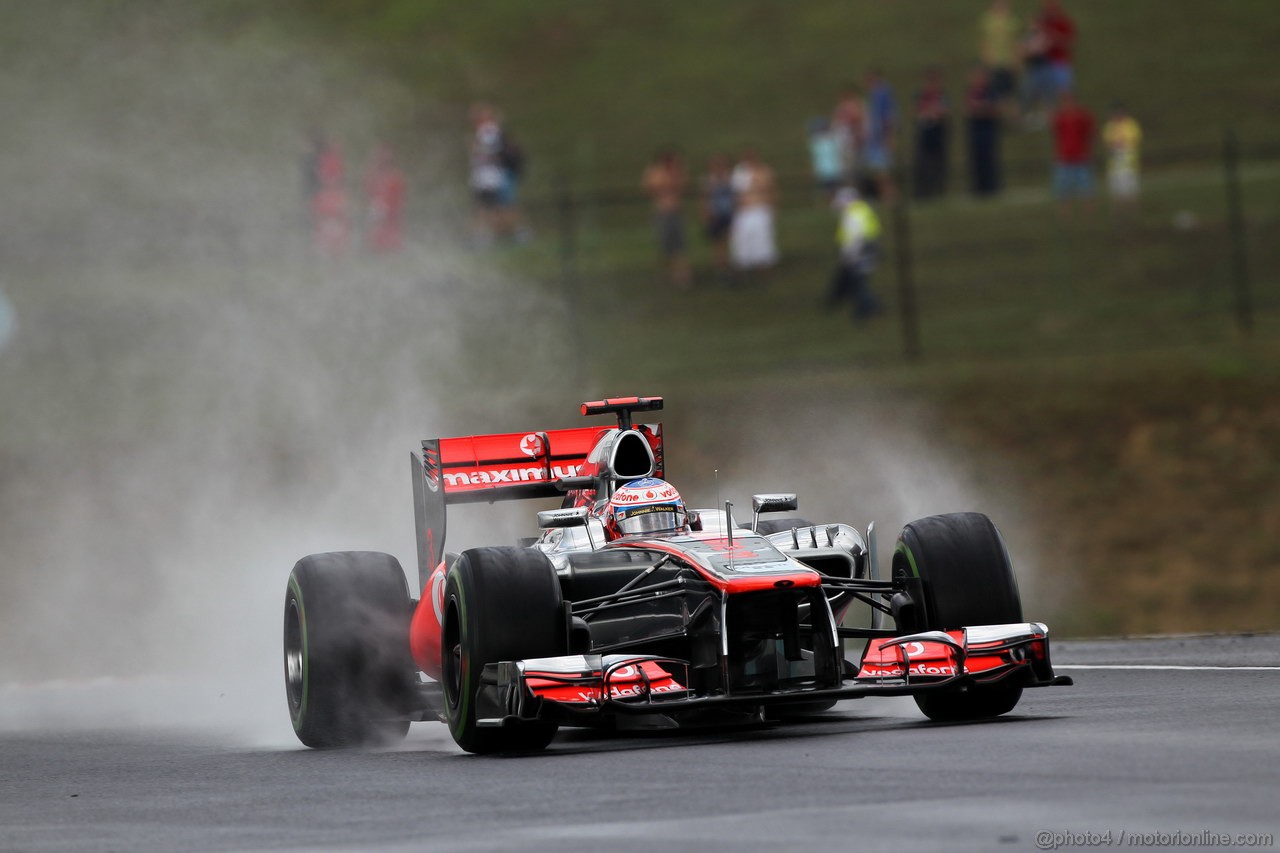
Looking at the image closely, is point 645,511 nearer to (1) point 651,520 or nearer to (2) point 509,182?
(1) point 651,520

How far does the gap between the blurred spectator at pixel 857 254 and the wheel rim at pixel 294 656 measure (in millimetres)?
19666

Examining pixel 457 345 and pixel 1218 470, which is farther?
pixel 457 345

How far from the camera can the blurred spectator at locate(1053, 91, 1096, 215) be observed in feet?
108

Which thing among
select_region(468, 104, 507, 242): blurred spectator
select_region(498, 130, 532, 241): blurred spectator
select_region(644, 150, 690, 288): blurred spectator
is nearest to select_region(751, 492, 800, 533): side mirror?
select_region(644, 150, 690, 288): blurred spectator

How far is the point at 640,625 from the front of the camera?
37.2 ft

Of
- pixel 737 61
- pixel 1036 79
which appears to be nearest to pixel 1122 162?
pixel 1036 79

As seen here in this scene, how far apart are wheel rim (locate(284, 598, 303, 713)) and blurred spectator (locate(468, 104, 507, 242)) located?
73.9 feet

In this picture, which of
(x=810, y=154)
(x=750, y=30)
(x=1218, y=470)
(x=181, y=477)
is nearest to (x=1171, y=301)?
(x=1218, y=470)

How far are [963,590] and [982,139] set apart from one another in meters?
24.8

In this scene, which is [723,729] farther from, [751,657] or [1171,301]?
[1171,301]

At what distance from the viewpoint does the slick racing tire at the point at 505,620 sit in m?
10.7

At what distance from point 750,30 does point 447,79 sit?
7629 millimetres

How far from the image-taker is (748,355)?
1210 inches

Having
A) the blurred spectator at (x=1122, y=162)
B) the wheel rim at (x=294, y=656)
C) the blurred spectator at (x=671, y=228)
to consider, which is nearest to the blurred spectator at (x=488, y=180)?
the blurred spectator at (x=671, y=228)
